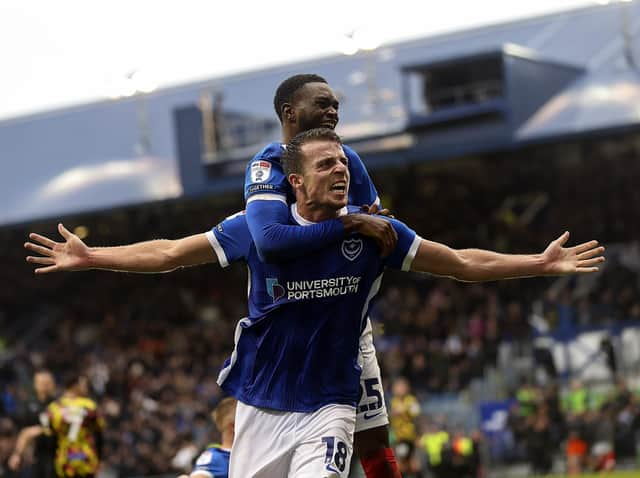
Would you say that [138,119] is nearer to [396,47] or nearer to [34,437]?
[396,47]

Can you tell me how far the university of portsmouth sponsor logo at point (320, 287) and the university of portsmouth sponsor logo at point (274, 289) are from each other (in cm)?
4

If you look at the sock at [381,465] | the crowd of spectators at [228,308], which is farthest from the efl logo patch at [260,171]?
the crowd of spectators at [228,308]

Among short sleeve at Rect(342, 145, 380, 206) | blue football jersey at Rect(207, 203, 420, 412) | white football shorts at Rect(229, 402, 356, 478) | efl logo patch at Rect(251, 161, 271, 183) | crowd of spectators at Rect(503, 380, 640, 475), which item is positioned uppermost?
efl logo patch at Rect(251, 161, 271, 183)

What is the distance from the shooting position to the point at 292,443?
237 inches

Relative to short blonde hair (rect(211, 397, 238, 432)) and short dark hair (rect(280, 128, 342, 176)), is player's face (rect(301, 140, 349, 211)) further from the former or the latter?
short blonde hair (rect(211, 397, 238, 432))

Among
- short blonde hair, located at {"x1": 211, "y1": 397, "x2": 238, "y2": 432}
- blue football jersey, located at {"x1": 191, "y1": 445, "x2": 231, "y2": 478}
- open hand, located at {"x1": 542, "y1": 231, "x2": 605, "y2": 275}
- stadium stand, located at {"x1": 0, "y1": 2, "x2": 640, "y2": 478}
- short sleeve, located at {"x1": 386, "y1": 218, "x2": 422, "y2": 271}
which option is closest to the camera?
short sleeve, located at {"x1": 386, "y1": 218, "x2": 422, "y2": 271}

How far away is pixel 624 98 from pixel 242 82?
9.36 metres

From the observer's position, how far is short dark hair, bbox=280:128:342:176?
5953mm

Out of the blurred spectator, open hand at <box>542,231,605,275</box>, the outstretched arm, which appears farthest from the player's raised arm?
the blurred spectator

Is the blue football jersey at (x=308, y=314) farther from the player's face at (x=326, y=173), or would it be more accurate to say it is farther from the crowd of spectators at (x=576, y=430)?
the crowd of spectators at (x=576, y=430)

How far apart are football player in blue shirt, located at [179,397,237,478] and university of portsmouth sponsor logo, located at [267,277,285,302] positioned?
2198 millimetres

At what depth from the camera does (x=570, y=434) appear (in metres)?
19.6

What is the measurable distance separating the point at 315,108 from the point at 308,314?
1.02 metres

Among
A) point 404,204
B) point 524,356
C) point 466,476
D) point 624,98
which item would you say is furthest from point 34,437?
point 404,204
